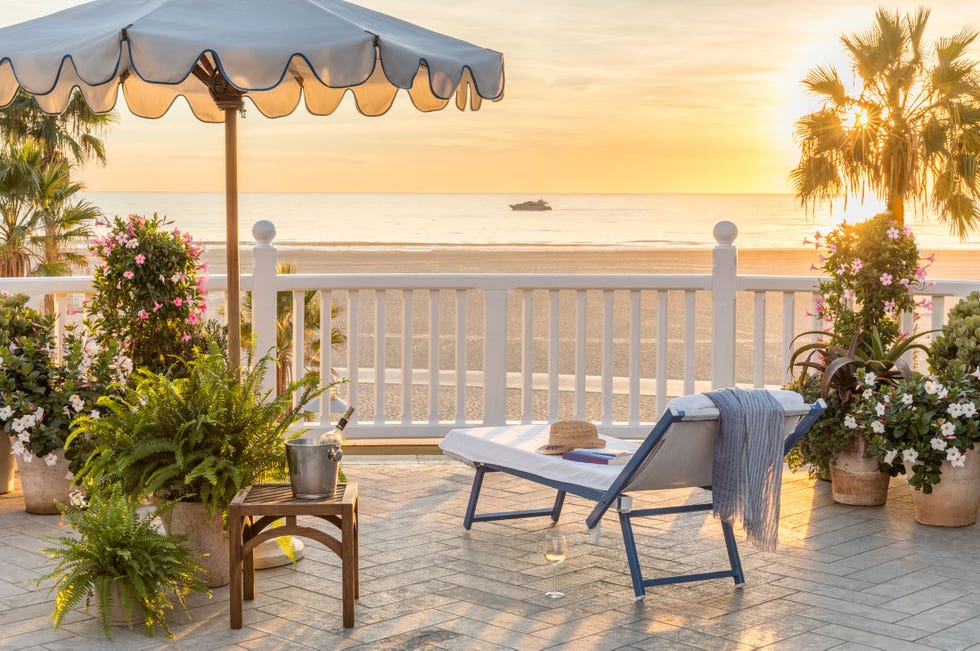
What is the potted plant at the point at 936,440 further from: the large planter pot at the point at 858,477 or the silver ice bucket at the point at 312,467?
the silver ice bucket at the point at 312,467

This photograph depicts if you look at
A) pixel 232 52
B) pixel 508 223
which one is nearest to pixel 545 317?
pixel 232 52

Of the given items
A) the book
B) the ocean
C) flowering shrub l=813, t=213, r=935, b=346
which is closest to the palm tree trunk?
flowering shrub l=813, t=213, r=935, b=346

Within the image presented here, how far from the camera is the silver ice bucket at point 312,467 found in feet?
13.7

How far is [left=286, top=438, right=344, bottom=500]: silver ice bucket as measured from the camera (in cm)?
418

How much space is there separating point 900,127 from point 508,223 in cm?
5086

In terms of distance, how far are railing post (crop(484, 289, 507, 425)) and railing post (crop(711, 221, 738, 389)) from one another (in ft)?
4.28

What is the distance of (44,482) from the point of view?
231 inches

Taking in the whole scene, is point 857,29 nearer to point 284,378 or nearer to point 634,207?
point 284,378

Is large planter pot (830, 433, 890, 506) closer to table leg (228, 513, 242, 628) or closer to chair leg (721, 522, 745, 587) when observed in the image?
chair leg (721, 522, 745, 587)

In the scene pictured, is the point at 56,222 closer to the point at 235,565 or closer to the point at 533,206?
the point at 235,565

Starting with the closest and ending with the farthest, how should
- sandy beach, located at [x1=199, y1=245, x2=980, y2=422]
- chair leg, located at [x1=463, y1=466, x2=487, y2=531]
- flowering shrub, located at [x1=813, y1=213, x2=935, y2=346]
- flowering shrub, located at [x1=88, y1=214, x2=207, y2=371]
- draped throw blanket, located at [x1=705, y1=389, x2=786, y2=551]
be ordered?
draped throw blanket, located at [x1=705, y1=389, x2=786, y2=551] < chair leg, located at [x1=463, y1=466, x2=487, y2=531] < flowering shrub, located at [x1=813, y1=213, x2=935, y2=346] < flowering shrub, located at [x1=88, y1=214, x2=207, y2=371] < sandy beach, located at [x1=199, y1=245, x2=980, y2=422]

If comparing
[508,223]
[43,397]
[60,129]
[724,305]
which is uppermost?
[508,223]

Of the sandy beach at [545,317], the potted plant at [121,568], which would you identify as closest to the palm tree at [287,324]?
the sandy beach at [545,317]

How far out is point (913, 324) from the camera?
7.02 metres
